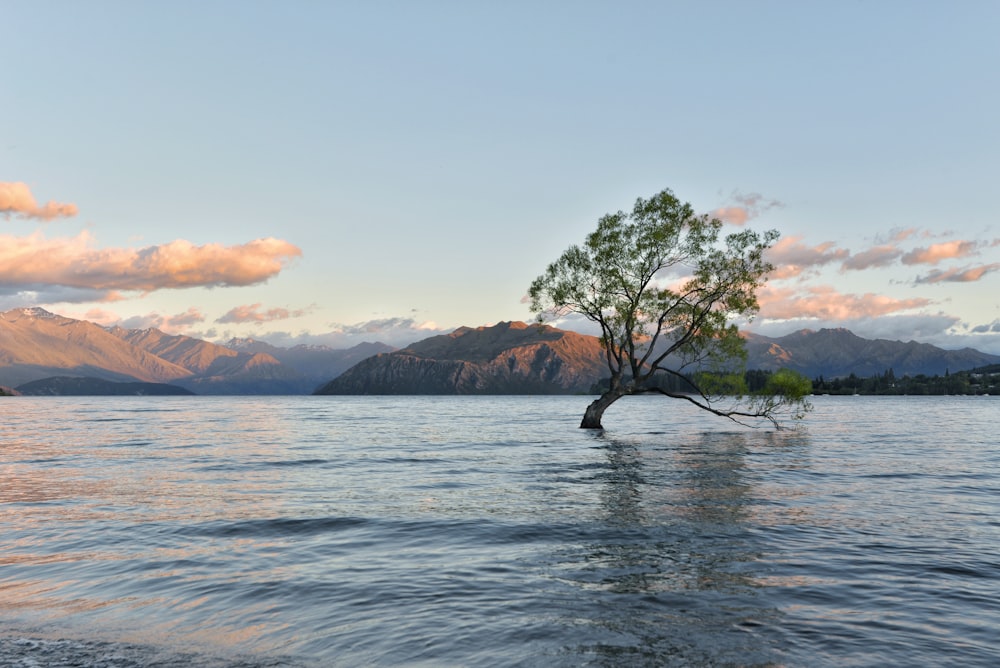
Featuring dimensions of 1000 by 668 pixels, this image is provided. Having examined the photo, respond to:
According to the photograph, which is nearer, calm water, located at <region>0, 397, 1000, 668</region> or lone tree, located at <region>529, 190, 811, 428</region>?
calm water, located at <region>0, 397, 1000, 668</region>

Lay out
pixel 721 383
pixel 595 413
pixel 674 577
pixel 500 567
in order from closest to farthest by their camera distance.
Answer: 1. pixel 674 577
2. pixel 500 567
3. pixel 721 383
4. pixel 595 413

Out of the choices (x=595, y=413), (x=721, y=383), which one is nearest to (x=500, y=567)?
(x=721, y=383)

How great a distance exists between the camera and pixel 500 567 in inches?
709

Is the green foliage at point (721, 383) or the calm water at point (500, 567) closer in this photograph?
the calm water at point (500, 567)

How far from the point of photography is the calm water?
12203 millimetres

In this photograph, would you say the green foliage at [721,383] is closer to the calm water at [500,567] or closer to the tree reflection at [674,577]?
the calm water at [500,567]

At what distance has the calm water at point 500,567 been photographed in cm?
1220

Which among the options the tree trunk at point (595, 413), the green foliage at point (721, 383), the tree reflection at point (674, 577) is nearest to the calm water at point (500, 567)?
the tree reflection at point (674, 577)

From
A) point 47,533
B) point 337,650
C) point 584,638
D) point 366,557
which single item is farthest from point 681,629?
point 47,533

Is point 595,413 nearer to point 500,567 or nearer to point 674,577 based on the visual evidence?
point 500,567

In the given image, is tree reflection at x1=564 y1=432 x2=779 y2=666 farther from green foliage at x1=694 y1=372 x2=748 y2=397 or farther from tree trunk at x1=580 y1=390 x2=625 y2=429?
tree trunk at x1=580 y1=390 x2=625 y2=429

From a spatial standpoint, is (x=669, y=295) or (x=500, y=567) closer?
(x=500, y=567)

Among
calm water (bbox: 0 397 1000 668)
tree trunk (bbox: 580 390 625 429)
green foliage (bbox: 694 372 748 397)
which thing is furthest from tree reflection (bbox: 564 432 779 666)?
tree trunk (bbox: 580 390 625 429)

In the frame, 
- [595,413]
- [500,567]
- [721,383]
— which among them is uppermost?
[721,383]
